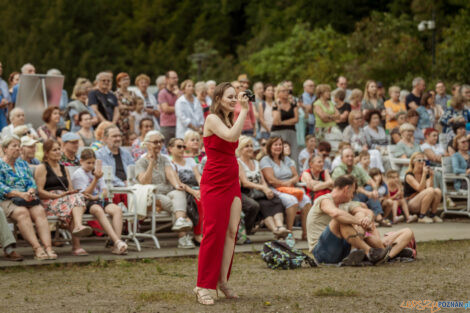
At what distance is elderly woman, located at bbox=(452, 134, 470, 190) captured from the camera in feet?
46.0

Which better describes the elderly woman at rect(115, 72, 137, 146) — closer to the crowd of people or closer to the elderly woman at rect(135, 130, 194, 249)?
the crowd of people

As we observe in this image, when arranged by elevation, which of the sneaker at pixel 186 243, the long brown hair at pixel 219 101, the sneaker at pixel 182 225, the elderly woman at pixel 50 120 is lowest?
the sneaker at pixel 186 243

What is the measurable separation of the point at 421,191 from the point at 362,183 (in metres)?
1.45

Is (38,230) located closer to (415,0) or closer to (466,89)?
(466,89)

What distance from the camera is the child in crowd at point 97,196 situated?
32.4 feet

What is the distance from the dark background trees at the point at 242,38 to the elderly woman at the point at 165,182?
16.5 m

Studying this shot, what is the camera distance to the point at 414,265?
8938mm

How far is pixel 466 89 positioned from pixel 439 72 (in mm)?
10498

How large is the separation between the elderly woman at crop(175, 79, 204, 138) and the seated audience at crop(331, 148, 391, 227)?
257cm

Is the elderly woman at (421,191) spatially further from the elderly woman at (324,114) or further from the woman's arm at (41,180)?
the woman's arm at (41,180)

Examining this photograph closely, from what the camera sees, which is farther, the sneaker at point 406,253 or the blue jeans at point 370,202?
the blue jeans at point 370,202

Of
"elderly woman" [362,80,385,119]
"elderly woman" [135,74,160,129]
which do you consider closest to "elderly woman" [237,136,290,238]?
"elderly woman" [135,74,160,129]

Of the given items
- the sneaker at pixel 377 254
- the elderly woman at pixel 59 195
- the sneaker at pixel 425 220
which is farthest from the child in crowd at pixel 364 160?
the elderly woman at pixel 59 195

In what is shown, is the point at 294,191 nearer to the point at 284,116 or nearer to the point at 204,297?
the point at 284,116
